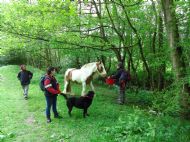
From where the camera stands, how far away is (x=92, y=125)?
9.48 m

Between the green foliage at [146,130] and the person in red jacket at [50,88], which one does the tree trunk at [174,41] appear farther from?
the person in red jacket at [50,88]

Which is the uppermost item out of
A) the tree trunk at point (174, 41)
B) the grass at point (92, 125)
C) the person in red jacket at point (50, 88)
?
the tree trunk at point (174, 41)

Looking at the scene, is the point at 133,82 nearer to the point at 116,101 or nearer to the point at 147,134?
the point at 116,101

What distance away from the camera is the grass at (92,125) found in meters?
7.66

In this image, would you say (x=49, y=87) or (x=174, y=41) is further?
(x=49, y=87)

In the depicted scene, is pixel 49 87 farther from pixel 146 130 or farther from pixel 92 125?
pixel 146 130

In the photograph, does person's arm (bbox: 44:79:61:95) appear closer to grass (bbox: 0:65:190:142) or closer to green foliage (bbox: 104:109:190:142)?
grass (bbox: 0:65:190:142)

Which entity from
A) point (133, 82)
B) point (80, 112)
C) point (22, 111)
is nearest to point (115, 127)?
point (80, 112)

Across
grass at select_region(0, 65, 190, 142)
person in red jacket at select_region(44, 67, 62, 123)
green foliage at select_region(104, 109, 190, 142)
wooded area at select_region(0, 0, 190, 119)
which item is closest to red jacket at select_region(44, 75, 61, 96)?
person in red jacket at select_region(44, 67, 62, 123)

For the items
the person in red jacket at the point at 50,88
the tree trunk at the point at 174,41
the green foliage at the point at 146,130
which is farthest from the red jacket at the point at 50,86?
the tree trunk at the point at 174,41

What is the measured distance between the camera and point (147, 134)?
286 inches

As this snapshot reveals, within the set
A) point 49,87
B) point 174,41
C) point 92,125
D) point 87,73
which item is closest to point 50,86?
point 49,87

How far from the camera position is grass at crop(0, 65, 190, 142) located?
766 centimetres

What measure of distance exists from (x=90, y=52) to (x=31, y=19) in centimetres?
455
